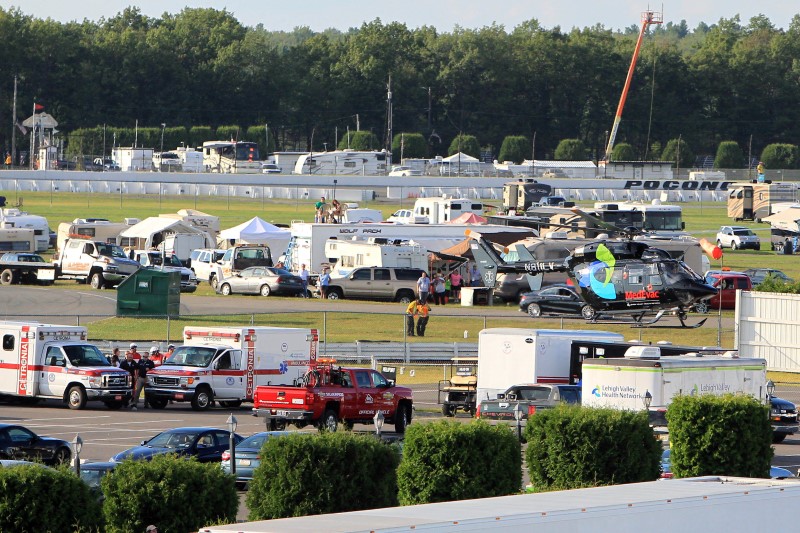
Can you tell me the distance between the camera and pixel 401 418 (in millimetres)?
27391

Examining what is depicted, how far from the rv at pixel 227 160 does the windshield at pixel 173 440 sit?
3893 inches

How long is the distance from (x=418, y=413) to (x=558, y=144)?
121m

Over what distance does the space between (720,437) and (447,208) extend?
5183 cm

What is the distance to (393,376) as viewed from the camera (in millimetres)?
29328

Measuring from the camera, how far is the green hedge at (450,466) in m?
14.3

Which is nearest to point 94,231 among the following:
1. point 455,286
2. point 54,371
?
point 455,286

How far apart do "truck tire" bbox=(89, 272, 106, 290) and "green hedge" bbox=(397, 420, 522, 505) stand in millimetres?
36159

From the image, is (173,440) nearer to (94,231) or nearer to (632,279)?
(632,279)

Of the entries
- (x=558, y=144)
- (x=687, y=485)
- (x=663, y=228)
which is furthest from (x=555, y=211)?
(x=558, y=144)

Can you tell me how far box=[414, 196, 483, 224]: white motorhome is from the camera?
222 feet

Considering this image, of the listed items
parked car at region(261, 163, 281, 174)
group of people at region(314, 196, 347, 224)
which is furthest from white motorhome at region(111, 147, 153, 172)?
group of people at region(314, 196, 347, 224)

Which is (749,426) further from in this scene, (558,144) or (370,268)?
(558,144)

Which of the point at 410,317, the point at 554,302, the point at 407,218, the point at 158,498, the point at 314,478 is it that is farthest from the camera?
the point at 407,218

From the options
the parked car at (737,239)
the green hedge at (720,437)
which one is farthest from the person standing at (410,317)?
the parked car at (737,239)
